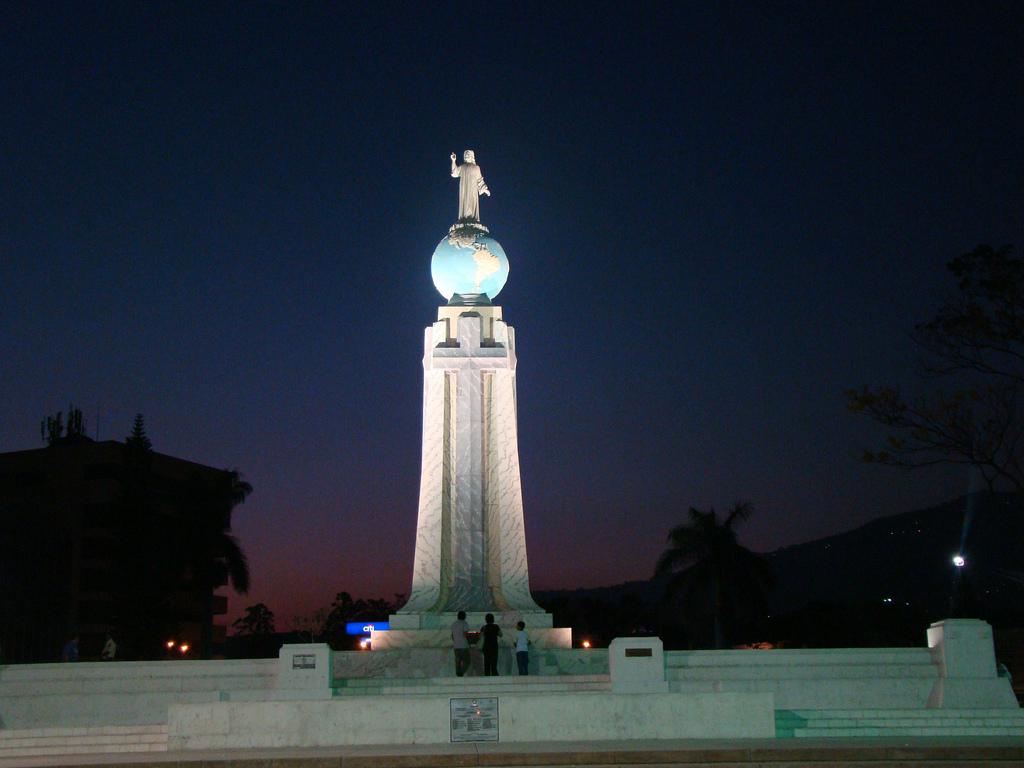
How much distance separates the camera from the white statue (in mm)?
26188

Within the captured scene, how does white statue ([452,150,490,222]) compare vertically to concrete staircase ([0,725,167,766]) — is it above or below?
above

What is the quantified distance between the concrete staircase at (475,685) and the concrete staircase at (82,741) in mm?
3389

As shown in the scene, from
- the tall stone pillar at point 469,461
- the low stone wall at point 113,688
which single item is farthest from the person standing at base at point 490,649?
the low stone wall at point 113,688

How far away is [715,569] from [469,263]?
2107cm

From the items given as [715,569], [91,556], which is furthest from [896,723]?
[91,556]

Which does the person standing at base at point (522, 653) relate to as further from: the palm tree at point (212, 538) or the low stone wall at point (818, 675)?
the palm tree at point (212, 538)

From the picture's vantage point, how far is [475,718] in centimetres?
1448

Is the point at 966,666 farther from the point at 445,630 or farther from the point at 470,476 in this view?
the point at 470,476

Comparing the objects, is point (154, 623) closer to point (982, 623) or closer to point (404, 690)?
point (404, 690)

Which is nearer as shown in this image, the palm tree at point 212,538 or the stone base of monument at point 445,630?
the stone base of monument at point 445,630

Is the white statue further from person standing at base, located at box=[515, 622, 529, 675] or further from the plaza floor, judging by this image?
the plaza floor

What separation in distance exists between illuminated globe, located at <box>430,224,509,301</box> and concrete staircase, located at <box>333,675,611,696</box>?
10.2 m

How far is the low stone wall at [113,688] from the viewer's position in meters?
17.3

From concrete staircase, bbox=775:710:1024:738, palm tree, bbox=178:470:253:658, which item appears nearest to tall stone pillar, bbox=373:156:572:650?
concrete staircase, bbox=775:710:1024:738
